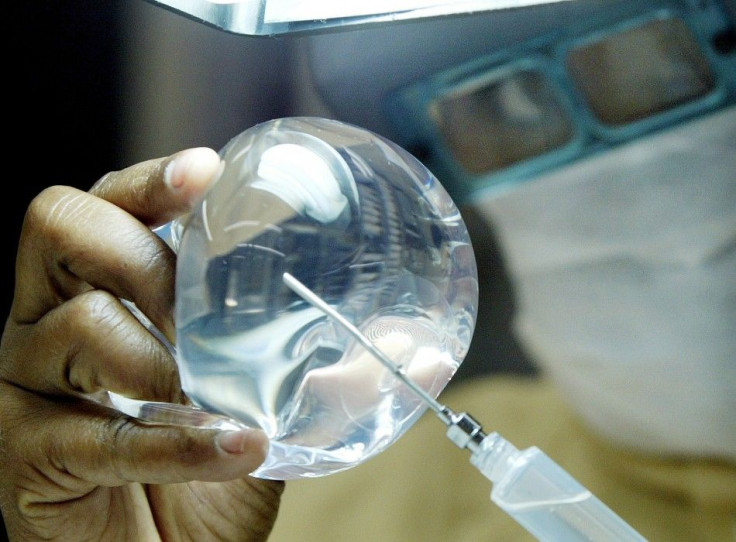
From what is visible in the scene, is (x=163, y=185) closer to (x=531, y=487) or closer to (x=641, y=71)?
(x=531, y=487)

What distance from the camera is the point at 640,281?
791 mm

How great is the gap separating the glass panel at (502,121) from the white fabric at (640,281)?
0.12 feet

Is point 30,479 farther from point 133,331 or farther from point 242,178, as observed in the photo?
point 242,178

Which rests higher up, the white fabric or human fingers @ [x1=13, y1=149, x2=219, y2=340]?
human fingers @ [x1=13, y1=149, x2=219, y2=340]

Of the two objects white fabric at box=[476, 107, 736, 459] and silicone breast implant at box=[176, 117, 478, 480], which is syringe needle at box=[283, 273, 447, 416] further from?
white fabric at box=[476, 107, 736, 459]

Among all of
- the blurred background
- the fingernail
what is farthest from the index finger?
the blurred background

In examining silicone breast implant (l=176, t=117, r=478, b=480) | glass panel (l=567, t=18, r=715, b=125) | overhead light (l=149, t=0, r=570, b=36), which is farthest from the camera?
glass panel (l=567, t=18, r=715, b=125)

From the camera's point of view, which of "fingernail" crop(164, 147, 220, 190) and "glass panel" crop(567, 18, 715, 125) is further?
"glass panel" crop(567, 18, 715, 125)

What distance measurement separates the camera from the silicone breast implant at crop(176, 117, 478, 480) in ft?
1.28

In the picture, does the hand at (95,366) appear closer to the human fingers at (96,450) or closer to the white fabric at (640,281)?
the human fingers at (96,450)

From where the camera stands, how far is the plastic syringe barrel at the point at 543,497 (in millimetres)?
403

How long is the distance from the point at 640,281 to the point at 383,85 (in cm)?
34

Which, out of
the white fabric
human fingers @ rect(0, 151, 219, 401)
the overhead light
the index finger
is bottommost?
the white fabric

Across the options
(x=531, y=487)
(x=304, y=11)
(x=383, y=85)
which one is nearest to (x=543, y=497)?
(x=531, y=487)
